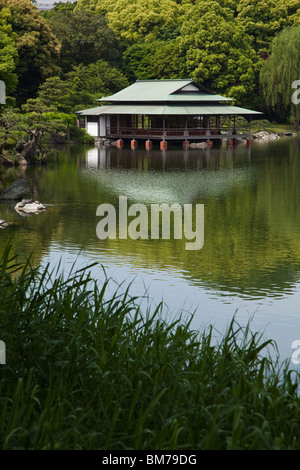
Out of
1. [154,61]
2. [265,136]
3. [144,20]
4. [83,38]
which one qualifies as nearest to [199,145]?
[265,136]

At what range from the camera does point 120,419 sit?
418 centimetres

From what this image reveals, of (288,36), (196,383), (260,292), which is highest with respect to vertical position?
(288,36)

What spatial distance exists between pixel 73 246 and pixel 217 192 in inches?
326

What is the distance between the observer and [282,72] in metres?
46.9

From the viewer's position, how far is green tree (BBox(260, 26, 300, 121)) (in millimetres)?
46469

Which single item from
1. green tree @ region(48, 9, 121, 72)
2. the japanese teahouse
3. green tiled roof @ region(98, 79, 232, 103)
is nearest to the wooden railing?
the japanese teahouse

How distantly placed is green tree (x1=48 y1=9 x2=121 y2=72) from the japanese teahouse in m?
8.49

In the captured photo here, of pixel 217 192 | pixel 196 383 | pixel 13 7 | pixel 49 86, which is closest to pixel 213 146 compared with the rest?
pixel 49 86

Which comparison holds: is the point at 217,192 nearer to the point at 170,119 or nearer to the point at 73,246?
the point at 73,246

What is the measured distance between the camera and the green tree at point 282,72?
152 feet

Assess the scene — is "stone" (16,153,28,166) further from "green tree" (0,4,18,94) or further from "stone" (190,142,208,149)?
"stone" (190,142,208,149)

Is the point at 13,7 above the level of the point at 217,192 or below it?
above

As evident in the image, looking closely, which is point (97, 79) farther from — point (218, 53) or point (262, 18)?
point (262, 18)

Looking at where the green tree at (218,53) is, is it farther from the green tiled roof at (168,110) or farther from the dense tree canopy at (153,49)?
the green tiled roof at (168,110)
